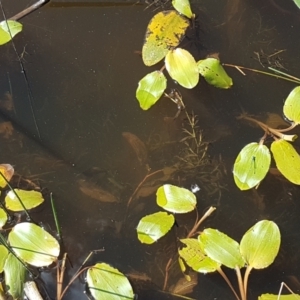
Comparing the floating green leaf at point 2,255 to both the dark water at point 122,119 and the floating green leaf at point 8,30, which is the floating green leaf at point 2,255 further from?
the floating green leaf at point 8,30

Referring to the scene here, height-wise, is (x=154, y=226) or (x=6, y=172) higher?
(x=6, y=172)

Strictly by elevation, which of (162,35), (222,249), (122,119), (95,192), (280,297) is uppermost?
(162,35)

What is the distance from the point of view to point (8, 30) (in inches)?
58.6

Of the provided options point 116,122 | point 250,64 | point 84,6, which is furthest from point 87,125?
point 250,64

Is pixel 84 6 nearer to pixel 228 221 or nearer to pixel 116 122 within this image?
pixel 116 122

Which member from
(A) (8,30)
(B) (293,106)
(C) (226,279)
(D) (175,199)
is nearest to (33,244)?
(D) (175,199)

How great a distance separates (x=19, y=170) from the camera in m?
1.43

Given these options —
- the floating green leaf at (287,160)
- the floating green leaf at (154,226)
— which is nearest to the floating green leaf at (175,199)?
the floating green leaf at (154,226)

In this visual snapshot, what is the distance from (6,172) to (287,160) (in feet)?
2.36

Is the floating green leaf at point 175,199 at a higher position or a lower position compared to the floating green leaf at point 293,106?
lower

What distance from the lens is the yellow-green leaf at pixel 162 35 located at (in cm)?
149

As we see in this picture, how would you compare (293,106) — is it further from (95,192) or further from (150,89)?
(95,192)

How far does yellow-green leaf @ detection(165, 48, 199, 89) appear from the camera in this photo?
4.73ft

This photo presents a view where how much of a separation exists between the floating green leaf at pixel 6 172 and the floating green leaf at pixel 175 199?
15.1 inches
